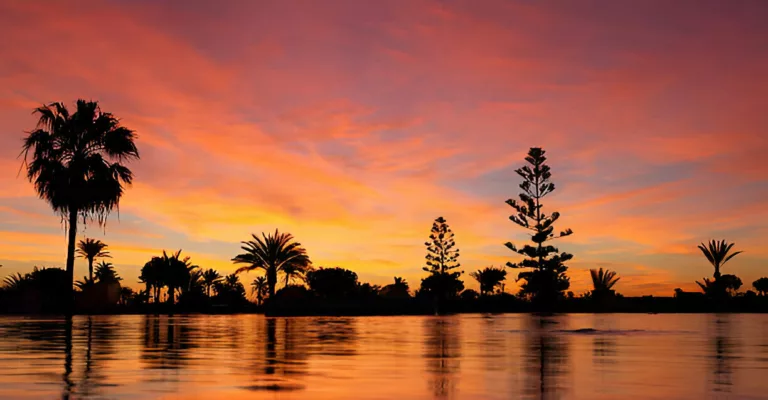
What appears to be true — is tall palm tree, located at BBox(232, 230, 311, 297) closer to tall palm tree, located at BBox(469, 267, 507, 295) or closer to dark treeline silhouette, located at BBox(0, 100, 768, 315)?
dark treeline silhouette, located at BBox(0, 100, 768, 315)

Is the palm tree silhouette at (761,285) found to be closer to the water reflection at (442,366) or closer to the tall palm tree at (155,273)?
the tall palm tree at (155,273)

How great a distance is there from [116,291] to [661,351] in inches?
2369

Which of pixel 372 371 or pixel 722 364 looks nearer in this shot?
pixel 372 371

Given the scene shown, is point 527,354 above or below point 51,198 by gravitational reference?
below

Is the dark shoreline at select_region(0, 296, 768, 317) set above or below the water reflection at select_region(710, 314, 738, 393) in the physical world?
below

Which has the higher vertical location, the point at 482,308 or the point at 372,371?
the point at 372,371

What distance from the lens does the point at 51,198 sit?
33.2 metres

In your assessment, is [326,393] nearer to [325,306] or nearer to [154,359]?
[154,359]

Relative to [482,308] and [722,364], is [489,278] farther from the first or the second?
[722,364]

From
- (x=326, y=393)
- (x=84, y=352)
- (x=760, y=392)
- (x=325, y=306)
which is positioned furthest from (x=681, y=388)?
(x=325, y=306)

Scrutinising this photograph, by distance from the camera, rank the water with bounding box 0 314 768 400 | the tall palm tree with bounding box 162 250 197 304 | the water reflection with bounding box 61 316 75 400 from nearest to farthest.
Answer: the water reflection with bounding box 61 316 75 400 → the water with bounding box 0 314 768 400 → the tall palm tree with bounding box 162 250 197 304

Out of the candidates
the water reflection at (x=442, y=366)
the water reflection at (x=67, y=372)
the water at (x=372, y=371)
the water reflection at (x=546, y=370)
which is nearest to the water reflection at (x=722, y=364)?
the water at (x=372, y=371)

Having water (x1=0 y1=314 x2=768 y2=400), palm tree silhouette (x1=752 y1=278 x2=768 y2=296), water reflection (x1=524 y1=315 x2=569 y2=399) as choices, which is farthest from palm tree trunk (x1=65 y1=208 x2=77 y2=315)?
palm tree silhouette (x1=752 y1=278 x2=768 y2=296)

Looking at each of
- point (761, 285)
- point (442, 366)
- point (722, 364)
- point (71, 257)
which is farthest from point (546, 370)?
point (761, 285)
